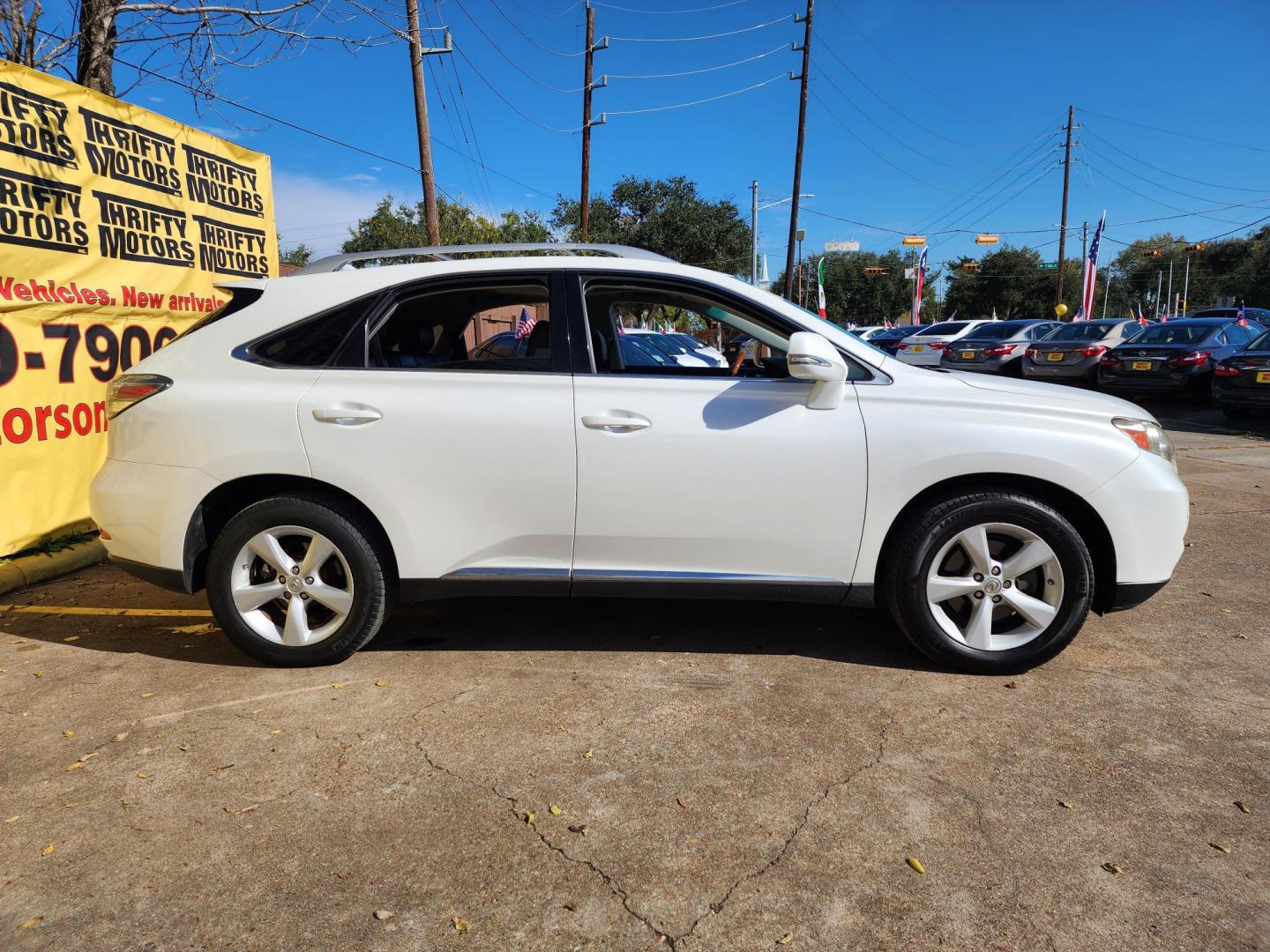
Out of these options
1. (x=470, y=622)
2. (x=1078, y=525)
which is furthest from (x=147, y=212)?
(x=1078, y=525)

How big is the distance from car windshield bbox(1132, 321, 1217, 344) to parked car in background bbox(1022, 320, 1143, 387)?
0.52 metres

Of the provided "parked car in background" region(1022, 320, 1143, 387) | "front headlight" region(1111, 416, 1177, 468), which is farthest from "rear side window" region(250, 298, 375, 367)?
"parked car in background" region(1022, 320, 1143, 387)

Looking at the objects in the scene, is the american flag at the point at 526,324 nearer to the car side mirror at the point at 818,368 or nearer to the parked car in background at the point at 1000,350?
the car side mirror at the point at 818,368

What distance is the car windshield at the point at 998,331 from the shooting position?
1883 centimetres

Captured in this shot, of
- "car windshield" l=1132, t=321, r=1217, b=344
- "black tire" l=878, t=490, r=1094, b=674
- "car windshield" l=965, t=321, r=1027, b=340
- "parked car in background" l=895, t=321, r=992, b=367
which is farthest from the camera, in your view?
"parked car in background" l=895, t=321, r=992, b=367

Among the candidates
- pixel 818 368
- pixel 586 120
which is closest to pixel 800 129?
pixel 586 120

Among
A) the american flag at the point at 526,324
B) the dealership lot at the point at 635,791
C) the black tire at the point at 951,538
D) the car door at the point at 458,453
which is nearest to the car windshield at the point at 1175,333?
the dealership lot at the point at 635,791

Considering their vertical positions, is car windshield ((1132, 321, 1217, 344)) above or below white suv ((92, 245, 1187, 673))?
above

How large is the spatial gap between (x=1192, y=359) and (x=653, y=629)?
43.3ft

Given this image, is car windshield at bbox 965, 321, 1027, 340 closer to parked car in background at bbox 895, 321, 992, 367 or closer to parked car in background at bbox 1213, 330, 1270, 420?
parked car in background at bbox 895, 321, 992, 367

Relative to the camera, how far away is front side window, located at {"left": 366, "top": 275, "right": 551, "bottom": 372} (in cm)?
357

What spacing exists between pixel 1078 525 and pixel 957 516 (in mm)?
568

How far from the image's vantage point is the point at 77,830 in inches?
97.8

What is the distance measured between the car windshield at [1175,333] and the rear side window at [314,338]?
1481 cm
